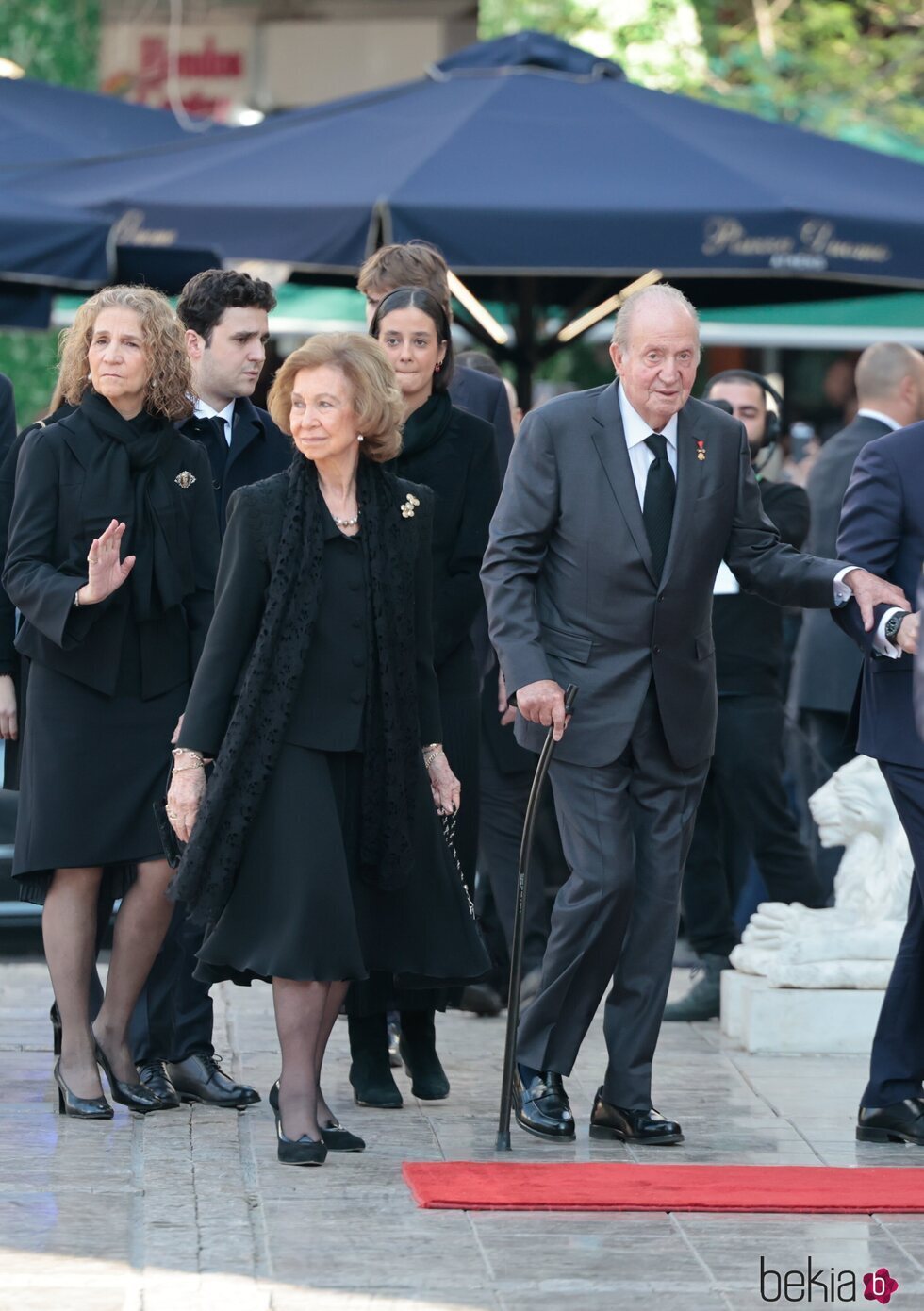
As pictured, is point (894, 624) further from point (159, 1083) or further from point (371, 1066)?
point (159, 1083)

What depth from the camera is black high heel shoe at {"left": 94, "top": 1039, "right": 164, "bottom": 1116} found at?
594 cm

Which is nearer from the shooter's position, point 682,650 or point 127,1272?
point 127,1272

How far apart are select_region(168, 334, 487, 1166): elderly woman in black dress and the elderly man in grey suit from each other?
31cm

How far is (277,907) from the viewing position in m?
5.38

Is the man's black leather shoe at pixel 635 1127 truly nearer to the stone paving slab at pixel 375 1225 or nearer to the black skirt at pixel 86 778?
the stone paving slab at pixel 375 1225

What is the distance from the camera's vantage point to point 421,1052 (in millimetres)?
6281

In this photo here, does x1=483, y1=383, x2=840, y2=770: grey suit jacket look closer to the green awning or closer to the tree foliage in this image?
the green awning

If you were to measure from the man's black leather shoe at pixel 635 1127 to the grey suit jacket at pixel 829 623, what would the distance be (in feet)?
10.7

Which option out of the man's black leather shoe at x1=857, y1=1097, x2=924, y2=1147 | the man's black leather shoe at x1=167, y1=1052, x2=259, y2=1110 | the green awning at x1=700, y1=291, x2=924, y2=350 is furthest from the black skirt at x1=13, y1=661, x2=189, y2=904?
the green awning at x1=700, y1=291, x2=924, y2=350

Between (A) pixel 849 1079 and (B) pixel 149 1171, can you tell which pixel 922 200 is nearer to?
(A) pixel 849 1079

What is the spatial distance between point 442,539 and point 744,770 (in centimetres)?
200

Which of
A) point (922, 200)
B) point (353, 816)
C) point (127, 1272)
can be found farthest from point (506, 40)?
point (127, 1272)

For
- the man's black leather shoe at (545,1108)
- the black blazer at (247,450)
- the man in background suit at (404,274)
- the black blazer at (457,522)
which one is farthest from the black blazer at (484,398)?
the man's black leather shoe at (545,1108)

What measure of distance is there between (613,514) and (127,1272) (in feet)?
7.37
